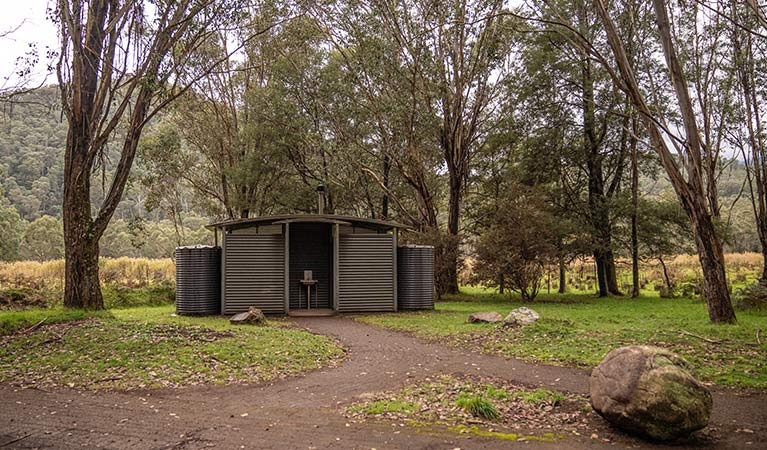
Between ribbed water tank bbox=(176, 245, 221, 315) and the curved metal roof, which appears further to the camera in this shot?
the curved metal roof

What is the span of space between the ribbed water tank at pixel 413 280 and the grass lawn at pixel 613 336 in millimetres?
1221

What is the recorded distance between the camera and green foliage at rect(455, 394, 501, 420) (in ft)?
18.1

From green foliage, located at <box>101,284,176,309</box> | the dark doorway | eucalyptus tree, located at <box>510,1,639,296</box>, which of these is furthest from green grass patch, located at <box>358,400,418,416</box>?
eucalyptus tree, located at <box>510,1,639,296</box>

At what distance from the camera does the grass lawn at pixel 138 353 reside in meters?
7.25

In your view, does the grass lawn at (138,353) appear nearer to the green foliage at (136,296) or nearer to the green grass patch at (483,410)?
the green grass patch at (483,410)

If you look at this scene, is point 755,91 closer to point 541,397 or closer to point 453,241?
point 453,241

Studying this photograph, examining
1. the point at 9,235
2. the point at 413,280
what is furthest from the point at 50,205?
the point at 413,280

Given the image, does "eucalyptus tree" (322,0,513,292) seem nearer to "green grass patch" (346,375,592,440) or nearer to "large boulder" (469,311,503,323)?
"large boulder" (469,311,503,323)

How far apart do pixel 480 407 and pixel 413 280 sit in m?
11.4

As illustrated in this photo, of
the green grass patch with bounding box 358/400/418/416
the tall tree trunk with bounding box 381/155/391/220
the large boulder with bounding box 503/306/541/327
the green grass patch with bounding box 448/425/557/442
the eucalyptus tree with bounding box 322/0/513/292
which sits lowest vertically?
the green grass patch with bounding box 448/425/557/442

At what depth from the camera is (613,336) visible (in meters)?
9.82

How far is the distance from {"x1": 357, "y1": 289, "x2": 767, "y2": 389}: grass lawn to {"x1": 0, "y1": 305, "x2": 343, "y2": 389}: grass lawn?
294 cm

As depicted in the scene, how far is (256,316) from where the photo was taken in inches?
508

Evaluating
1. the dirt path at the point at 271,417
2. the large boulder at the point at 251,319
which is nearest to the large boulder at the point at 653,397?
the dirt path at the point at 271,417
